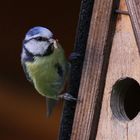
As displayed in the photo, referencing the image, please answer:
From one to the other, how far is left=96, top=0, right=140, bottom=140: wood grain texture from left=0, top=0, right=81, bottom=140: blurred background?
1177 mm

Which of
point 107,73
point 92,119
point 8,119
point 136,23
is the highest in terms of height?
point 136,23

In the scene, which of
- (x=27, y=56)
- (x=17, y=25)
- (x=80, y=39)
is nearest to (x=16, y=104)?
(x=17, y=25)

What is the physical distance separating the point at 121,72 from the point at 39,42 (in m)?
0.40

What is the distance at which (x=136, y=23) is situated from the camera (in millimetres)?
1657

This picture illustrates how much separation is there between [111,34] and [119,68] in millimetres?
95

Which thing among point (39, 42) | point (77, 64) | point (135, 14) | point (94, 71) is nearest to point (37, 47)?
point (39, 42)

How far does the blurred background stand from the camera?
9.86 ft

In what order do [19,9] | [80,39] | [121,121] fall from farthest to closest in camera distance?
[19,9], [80,39], [121,121]

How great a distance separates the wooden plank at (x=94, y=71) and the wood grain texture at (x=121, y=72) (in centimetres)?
2

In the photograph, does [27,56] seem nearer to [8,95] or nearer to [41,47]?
[41,47]

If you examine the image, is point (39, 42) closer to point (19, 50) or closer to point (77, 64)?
point (77, 64)

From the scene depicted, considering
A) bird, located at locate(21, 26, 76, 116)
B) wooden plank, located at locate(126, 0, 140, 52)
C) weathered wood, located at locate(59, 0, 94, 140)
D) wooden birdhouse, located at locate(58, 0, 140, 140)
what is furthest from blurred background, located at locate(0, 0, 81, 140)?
wooden plank, located at locate(126, 0, 140, 52)

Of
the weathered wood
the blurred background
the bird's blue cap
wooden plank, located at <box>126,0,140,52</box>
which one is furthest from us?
the blurred background

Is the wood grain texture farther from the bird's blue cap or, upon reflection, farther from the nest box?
the bird's blue cap
